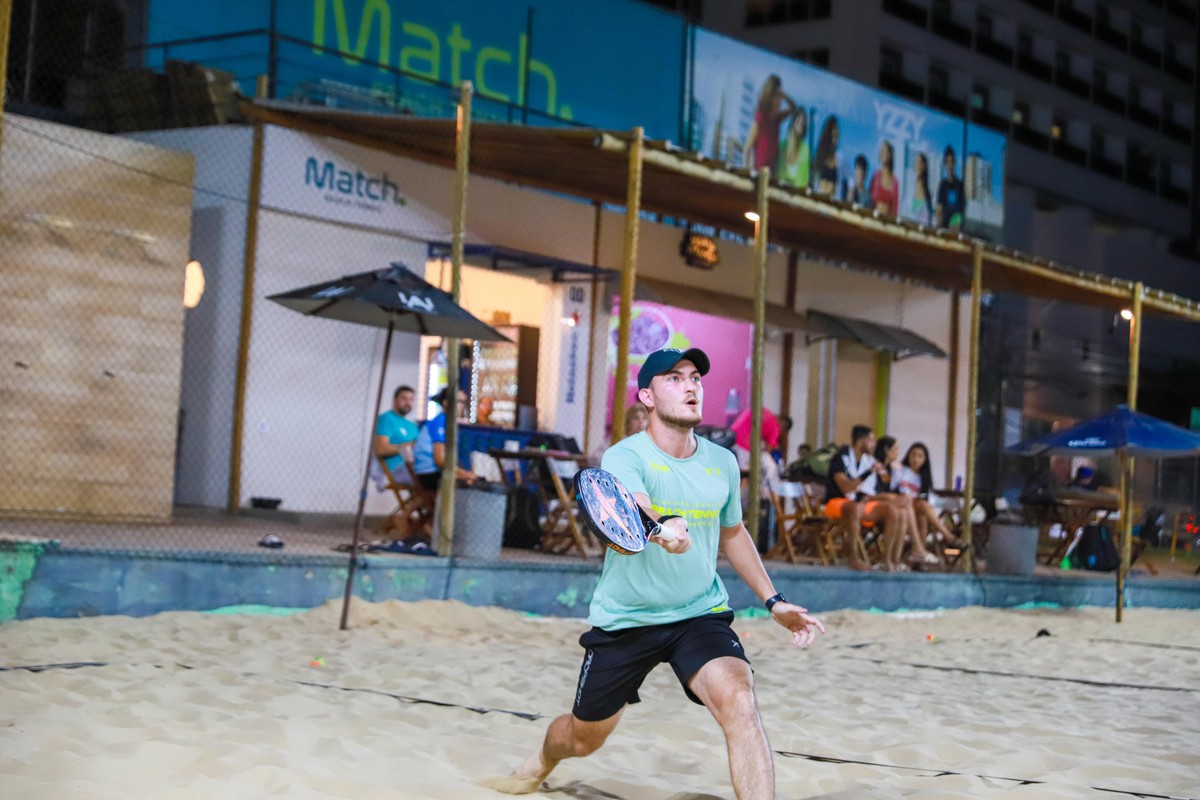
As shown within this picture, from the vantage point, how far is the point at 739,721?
390 cm

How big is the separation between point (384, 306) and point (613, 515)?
16.3 ft

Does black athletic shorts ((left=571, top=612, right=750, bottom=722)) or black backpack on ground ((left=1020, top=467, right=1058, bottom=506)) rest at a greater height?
black backpack on ground ((left=1020, top=467, right=1058, bottom=506))

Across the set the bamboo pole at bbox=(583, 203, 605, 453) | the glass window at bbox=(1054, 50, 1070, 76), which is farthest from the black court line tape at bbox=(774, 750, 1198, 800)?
the glass window at bbox=(1054, 50, 1070, 76)

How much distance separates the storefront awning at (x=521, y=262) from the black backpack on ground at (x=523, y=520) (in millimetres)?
2778

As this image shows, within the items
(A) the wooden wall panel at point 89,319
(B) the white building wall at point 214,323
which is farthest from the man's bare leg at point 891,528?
(A) the wooden wall panel at point 89,319

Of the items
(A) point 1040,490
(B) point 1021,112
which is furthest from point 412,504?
(B) point 1021,112

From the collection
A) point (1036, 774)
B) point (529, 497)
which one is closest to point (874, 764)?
point (1036, 774)

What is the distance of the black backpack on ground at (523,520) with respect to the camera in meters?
11.6

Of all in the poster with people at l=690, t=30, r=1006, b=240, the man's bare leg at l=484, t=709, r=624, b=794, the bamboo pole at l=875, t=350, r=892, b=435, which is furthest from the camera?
the bamboo pole at l=875, t=350, r=892, b=435

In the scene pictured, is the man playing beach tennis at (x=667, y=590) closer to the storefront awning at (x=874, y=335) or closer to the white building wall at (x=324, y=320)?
the white building wall at (x=324, y=320)

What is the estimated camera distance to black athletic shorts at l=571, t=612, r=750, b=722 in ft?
13.7

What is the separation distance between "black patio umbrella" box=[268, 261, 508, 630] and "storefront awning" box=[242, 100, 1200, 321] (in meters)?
1.85

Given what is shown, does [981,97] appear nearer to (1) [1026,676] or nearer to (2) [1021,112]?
(2) [1021,112]

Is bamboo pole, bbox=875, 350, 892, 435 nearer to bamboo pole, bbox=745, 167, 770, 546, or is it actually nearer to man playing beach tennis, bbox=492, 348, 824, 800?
bamboo pole, bbox=745, 167, 770, 546
